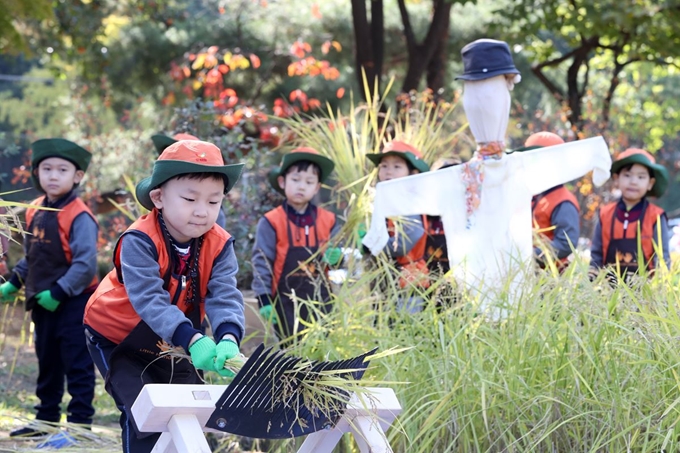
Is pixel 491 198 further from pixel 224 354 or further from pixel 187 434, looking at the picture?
pixel 187 434

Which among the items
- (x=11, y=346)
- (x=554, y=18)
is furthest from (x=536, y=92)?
(x=11, y=346)

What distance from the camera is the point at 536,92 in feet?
63.8

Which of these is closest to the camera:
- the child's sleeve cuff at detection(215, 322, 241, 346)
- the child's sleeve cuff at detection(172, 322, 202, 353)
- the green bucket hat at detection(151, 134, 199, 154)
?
the child's sleeve cuff at detection(172, 322, 202, 353)

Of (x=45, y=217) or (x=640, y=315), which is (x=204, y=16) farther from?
(x=640, y=315)

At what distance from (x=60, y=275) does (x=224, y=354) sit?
8.39ft

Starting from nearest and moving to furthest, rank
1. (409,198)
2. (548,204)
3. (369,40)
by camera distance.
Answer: (409,198), (548,204), (369,40)

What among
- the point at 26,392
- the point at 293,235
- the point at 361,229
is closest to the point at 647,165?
the point at 361,229

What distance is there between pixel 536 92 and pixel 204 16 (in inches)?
326

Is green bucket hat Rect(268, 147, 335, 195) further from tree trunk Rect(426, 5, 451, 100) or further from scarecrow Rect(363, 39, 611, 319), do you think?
tree trunk Rect(426, 5, 451, 100)

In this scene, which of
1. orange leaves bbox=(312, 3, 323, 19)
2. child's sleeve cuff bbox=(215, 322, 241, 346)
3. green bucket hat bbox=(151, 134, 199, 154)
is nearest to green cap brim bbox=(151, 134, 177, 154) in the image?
green bucket hat bbox=(151, 134, 199, 154)

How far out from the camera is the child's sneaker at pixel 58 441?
4.21 meters

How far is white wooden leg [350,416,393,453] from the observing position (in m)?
2.75

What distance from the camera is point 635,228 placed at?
5871 mm

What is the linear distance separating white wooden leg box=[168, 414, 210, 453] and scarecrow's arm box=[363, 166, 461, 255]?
6.27 ft
